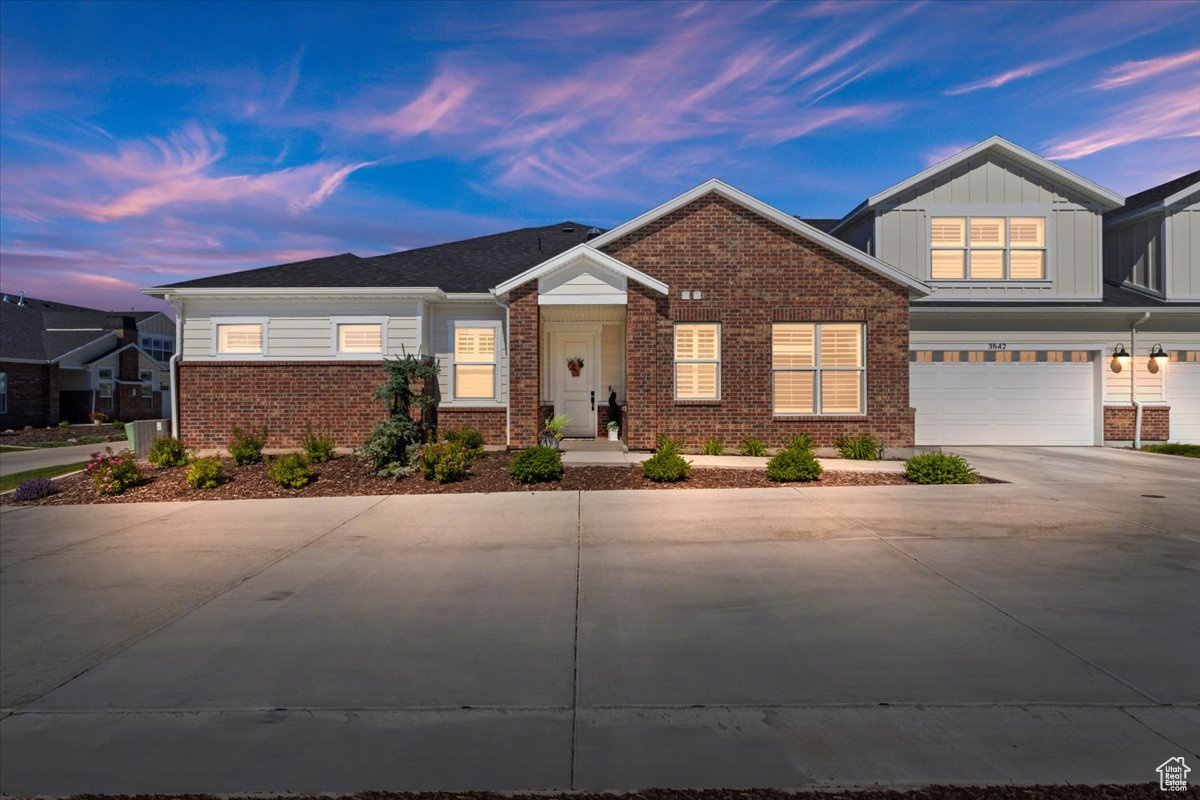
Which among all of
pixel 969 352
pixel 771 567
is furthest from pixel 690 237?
pixel 771 567

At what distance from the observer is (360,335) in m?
16.9

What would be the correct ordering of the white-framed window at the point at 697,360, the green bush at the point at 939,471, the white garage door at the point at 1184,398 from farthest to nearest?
the white garage door at the point at 1184,398, the white-framed window at the point at 697,360, the green bush at the point at 939,471

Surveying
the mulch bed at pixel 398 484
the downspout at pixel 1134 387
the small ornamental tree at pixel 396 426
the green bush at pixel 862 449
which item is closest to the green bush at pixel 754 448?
the green bush at pixel 862 449

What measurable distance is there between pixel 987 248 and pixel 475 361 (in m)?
13.5

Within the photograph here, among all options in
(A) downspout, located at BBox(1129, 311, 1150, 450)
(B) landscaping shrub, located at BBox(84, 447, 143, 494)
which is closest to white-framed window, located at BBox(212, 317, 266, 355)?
(B) landscaping shrub, located at BBox(84, 447, 143, 494)

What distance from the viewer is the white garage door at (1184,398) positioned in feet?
58.9

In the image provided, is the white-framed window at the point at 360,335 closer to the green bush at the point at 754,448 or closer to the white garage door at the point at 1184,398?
the green bush at the point at 754,448

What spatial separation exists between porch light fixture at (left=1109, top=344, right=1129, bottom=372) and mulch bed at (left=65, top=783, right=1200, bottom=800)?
58.9ft

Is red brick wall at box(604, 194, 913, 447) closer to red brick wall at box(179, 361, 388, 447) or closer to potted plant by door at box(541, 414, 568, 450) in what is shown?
potted plant by door at box(541, 414, 568, 450)

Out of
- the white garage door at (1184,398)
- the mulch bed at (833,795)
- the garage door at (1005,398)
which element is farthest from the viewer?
the white garage door at (1184,398)

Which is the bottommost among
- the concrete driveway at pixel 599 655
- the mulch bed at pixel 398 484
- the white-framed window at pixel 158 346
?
the concrete driveway at pixel 599 655

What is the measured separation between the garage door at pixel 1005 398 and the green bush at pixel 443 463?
11704 millimetres

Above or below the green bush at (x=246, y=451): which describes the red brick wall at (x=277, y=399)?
above

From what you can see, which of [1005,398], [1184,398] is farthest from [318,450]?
[1184,398]
